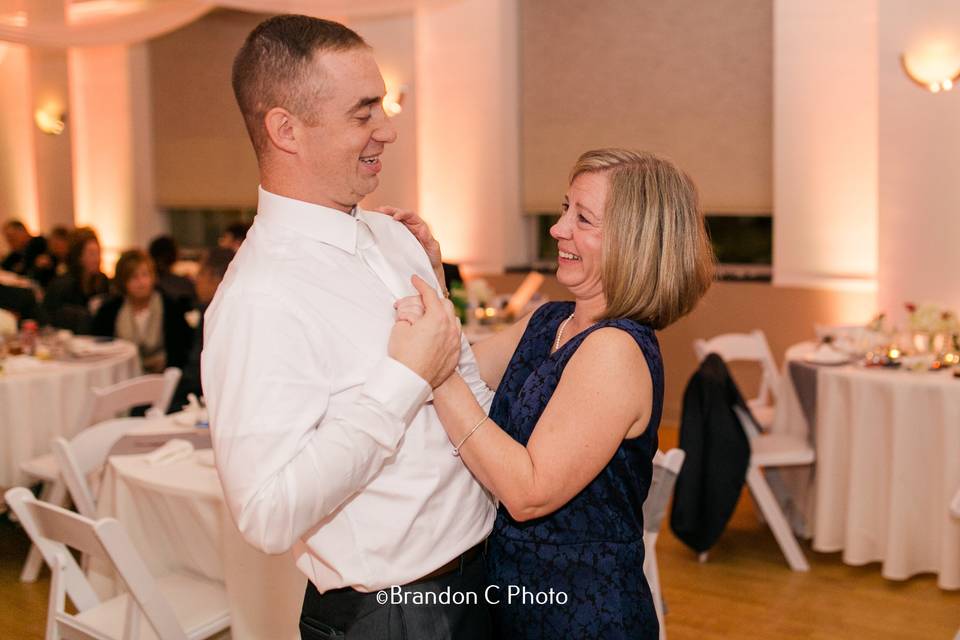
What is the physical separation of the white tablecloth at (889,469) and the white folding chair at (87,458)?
2.92m

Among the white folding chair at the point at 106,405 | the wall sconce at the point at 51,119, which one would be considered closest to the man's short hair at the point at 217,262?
the white folding chair at the point at 106,405

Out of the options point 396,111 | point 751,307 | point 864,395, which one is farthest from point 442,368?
point 396,111

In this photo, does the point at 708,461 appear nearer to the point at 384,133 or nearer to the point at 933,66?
the point at 933,66

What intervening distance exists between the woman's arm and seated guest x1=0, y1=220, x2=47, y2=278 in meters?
9.29

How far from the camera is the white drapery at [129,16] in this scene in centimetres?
751

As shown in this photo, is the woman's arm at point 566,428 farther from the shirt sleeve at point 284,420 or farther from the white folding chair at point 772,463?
the white folding chair at point 772,463

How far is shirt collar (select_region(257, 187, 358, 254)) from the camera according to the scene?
1498 mm

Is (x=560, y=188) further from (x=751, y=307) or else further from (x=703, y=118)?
(x=751, y=307)

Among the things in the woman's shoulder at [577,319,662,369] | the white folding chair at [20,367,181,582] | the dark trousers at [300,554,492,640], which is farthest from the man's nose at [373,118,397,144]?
the white folding chair at [20,367,181,582]

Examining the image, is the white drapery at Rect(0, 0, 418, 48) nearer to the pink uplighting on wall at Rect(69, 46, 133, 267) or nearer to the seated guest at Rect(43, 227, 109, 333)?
the seated guest at Rect(43, 227, 109, 333)

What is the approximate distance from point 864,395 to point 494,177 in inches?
178

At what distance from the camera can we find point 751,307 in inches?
273

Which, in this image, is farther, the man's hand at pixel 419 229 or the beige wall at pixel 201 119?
the beige wall at pixel 201 119

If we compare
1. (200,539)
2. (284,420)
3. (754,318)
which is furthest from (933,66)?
(284,420)
